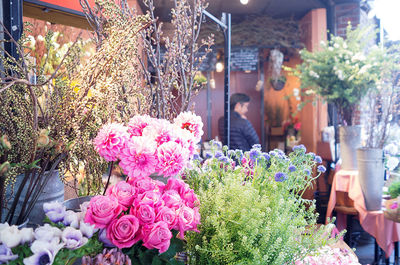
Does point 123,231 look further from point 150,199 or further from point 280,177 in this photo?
point 280,177

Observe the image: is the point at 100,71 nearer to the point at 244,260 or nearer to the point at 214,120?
the point at 244,260

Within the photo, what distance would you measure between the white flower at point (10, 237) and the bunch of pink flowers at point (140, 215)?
0.15 metres

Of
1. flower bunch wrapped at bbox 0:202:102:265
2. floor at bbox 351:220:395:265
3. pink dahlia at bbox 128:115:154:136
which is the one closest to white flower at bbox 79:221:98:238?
flower bunch wrapped at bbox 0:202:102:265

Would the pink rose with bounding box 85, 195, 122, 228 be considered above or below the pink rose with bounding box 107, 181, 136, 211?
below

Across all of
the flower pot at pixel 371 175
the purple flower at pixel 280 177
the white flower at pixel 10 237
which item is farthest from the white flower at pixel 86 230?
the flower pot at pixel 371 175

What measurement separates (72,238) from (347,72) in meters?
3.27

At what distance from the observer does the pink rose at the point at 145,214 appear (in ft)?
2.50

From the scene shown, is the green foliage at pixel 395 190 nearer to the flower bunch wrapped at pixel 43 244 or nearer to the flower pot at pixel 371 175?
the flower pot at pixel 371 175

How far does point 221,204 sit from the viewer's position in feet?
3.13

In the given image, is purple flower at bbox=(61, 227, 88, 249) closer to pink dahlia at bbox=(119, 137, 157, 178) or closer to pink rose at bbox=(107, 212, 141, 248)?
pink rose at bbox=(107, 212, 141, 248)

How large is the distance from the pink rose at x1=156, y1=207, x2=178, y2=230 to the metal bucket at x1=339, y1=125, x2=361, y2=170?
273 cm

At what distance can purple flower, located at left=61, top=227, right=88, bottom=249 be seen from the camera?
620 millimetres

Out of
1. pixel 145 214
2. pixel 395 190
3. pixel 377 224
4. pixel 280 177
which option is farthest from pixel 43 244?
pixel 377 224

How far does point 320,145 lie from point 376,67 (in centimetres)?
165
